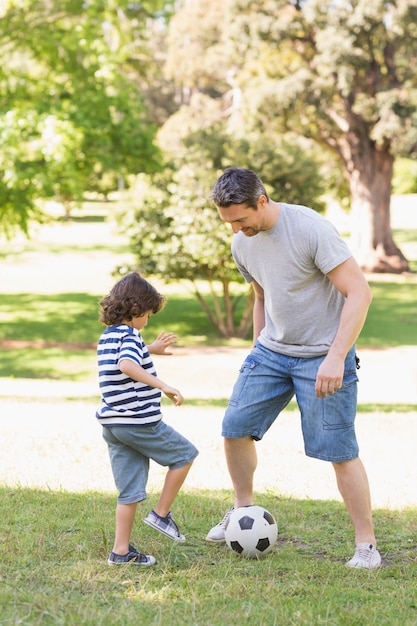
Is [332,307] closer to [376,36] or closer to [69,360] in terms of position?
[69,360]

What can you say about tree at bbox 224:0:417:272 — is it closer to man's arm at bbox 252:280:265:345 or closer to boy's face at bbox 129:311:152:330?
man's arm at bbox 252:280:265:345

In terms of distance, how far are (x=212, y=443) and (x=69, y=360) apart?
13170mm

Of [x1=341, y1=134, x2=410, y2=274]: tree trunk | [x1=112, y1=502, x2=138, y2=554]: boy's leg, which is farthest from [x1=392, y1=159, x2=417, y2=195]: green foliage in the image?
[x1=112, y1=502, x2=138, y2=554]: boy's leg

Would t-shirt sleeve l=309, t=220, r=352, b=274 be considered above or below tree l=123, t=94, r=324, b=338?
above

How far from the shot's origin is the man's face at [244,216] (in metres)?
4.16

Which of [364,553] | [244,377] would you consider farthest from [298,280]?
[364,553]

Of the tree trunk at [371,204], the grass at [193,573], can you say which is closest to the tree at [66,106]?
the tree trunk at [371,204]

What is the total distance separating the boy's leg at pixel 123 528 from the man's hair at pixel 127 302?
0.89 m

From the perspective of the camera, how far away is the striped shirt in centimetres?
410

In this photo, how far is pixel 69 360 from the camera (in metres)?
19.9

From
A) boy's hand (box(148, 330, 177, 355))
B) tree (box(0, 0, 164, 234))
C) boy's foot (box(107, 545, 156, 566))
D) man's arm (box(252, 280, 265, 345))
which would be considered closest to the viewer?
boy's foot (box(107, 545, 156, 566))

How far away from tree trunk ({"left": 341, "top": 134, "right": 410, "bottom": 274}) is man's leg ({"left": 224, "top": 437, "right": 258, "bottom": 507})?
2826cm

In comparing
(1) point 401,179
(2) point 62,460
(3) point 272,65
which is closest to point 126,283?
(2) point 62,460

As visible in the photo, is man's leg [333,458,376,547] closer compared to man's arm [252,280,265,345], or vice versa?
man's leg [333,458,376,547]
